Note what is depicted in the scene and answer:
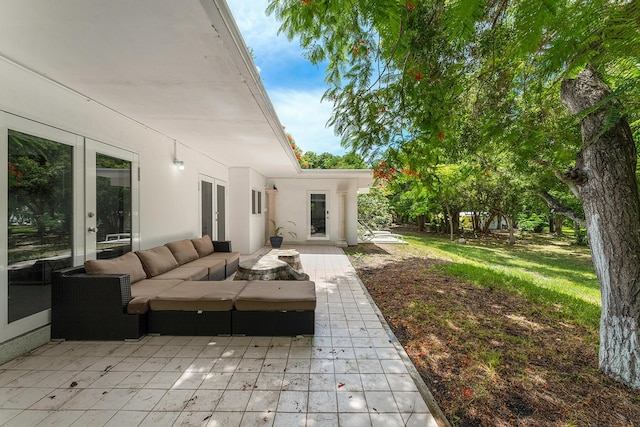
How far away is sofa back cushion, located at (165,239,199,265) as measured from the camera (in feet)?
14.7

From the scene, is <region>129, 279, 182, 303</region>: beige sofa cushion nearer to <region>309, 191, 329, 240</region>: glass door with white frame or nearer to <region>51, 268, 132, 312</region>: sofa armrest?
<region>51, 268, 132, 312</region>: sofa armrest

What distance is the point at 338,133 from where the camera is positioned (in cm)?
300

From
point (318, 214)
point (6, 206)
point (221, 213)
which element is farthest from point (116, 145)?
point (318, 214)

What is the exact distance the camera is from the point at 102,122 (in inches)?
135

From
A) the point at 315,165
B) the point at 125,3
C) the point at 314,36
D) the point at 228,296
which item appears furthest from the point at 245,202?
the point at 315,165

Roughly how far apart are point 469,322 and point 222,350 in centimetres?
296

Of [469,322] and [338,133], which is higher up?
[338,133]

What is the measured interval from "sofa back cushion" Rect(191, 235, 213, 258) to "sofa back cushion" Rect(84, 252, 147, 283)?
1639 mm

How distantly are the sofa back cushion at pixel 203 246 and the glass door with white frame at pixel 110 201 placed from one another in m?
1.25

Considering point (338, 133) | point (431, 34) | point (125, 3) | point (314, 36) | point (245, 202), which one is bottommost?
point (245, 202)

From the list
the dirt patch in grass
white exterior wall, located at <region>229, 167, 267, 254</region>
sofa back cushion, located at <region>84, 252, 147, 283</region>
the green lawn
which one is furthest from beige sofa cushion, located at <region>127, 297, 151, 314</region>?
the green lawn

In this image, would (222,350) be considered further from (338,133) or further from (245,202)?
(245,202)

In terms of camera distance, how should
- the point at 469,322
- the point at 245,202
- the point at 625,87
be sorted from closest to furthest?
1. the point at 625,87
2. the point at 469,322
3. the point at 245,202

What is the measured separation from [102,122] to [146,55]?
1.87 m
